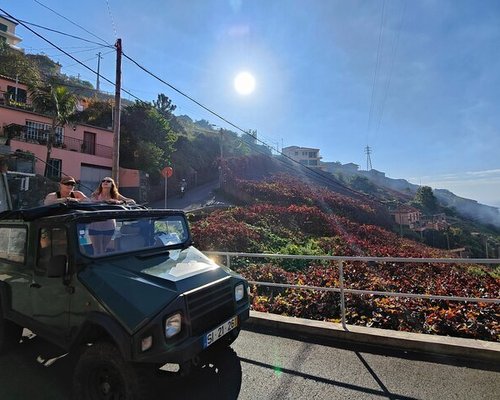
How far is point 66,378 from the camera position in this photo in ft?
11.2

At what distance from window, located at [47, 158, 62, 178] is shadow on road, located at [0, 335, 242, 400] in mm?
22057

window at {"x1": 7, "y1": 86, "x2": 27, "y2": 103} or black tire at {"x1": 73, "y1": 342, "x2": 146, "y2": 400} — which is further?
window at {"x1": 7, "y1": 86, "x2": 27, "y2": 103}

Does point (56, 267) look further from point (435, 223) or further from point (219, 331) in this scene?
point (435, 223)

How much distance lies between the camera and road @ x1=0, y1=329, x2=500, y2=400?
3.08 meters

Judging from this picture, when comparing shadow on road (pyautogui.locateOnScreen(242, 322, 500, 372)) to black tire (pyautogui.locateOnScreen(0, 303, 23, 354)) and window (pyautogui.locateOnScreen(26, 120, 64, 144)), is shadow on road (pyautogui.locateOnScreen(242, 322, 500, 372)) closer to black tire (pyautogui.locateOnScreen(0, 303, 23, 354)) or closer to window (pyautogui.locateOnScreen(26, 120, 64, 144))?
black tire (pyautogui.locateOnScreen(0, 303, 23, 354))

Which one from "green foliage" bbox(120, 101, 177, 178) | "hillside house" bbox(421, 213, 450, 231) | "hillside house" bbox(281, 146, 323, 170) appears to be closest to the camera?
"green foliage" bbox(120, 101, 177, 178)

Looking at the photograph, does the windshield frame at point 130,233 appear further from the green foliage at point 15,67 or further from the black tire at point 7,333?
the green foliage at point 15,67

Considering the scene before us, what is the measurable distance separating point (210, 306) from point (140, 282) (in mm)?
673

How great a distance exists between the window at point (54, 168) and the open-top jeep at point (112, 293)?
2161cm

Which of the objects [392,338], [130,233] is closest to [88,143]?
[130,233]

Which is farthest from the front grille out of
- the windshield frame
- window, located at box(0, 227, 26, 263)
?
window, located at box(0, 227, 26, 263)

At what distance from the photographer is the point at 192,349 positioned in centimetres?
278

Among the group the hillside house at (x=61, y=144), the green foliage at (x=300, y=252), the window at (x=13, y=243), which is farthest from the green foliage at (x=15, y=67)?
the window at (x=13, y=243)

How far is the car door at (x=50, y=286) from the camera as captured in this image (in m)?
3.12
